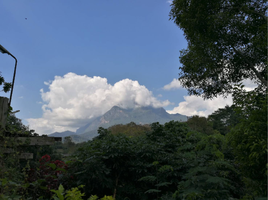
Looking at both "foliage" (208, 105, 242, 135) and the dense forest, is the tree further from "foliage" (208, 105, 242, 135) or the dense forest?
"foliage" (208, 105, 242, 135)

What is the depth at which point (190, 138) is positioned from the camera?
27.1 feet

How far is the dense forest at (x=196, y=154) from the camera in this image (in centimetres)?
324

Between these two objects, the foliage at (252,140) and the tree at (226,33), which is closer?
the foliage at (252,140)

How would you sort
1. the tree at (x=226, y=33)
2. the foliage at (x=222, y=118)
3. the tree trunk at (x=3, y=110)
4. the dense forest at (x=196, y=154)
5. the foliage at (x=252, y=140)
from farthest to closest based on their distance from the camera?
the foliage at (x=222, y=118) → the tree at (x=226, y=33) → the tree trunk at (x=3, y=110) → the dense forest at (x=196, y=154) → the foliage at (x=252, y=140)

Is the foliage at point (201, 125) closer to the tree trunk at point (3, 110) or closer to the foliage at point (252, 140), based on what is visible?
the foliage at point (252, 140)

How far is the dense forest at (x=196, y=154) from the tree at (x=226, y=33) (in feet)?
0.09

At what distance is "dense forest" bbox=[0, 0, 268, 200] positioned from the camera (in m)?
3.24

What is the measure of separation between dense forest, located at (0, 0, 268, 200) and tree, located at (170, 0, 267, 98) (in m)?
0.03

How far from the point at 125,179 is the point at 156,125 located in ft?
9.17

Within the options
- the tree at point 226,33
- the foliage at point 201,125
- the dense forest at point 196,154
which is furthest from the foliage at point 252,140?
the foliage at point 201,125

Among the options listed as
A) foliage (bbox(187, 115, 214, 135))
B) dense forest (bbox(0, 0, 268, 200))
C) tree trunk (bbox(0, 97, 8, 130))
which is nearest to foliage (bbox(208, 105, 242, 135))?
foliage (bbox(187, 115, 214, 135))

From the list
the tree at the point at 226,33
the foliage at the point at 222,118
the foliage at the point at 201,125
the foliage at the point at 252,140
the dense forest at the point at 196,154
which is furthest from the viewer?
the foliage at the point at 222,118

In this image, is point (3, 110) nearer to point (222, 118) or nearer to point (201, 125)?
point (201, 125)

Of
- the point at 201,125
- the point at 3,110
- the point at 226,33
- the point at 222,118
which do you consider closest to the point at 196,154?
the point at 226,33
